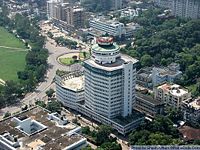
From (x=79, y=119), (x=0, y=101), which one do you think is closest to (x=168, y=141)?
(x=79, y=119)

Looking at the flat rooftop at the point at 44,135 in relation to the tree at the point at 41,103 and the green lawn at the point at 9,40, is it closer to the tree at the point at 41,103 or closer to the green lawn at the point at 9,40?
the tree at the point at 41,103

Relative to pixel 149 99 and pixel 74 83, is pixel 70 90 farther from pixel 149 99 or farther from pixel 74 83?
pixel 149 99

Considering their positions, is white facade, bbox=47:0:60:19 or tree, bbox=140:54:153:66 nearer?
tree, bbox=140:54:153:66

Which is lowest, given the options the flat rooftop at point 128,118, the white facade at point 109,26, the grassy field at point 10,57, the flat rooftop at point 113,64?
the flat rooftop at point 128,118

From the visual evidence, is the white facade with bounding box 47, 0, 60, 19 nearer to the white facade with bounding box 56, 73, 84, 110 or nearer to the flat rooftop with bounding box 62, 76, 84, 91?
the white facade with bounding box 56, 73, 84, 110

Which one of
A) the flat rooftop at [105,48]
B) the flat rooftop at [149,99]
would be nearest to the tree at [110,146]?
the flat rooftop at [149,99]

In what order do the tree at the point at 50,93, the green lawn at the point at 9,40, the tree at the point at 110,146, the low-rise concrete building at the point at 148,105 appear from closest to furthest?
the tree at the point at 110,146
the low-rise concrete building at the point at 148,105
the tree at the point at 50,93
the green lawn at the point at 9,40

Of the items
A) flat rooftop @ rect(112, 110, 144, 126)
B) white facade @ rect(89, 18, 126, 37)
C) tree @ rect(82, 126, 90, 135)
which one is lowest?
tree @ rect(82, 126, 90, 135)

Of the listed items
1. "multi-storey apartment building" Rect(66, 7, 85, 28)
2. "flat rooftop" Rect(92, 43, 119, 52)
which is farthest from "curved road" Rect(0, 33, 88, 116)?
"flat rooftop" Rect(92, 43, 119, 52)
